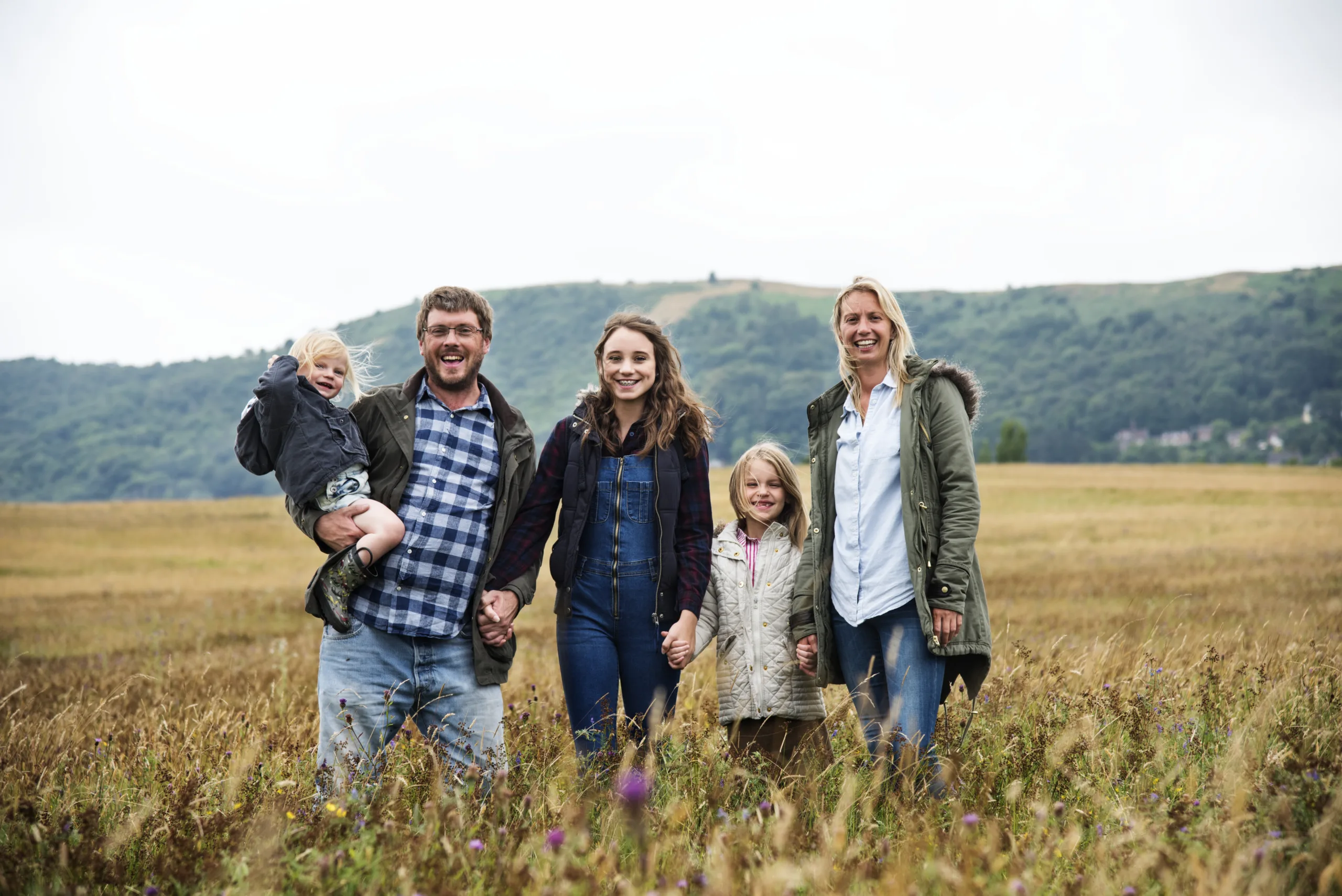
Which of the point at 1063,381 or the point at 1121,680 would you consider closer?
the point at 1121,680

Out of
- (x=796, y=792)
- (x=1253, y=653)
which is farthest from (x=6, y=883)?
(x=1253, y=653)

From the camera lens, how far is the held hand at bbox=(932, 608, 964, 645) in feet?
12.6

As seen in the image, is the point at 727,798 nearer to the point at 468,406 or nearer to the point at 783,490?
the point at 783,490

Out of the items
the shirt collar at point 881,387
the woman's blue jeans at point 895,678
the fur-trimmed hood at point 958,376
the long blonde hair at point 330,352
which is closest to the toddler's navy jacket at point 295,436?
the long blonde hair at point 330,352

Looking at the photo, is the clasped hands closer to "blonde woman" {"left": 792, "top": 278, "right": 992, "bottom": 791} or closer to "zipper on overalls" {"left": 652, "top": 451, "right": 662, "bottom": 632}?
"blonde woman" {"left": 792, "top": 278, "right": 992, "bottom": 791}

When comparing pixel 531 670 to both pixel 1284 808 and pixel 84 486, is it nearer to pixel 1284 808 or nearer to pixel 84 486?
pixel 1284 808

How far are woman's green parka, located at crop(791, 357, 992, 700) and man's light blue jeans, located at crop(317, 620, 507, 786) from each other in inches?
56.7

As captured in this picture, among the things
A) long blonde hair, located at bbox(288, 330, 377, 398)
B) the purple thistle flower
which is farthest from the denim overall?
long blonde hair, located at bbox(288, 330, 377, 398)

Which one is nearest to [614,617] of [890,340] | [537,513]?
[537,513]

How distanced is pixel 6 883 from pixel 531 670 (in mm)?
6167

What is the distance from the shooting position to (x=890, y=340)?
4270mm

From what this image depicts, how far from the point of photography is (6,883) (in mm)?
2729

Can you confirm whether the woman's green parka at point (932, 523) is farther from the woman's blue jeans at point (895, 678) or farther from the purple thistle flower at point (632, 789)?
the purple thistle flower at point (632, 789)

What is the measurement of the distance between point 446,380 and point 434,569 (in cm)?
83
